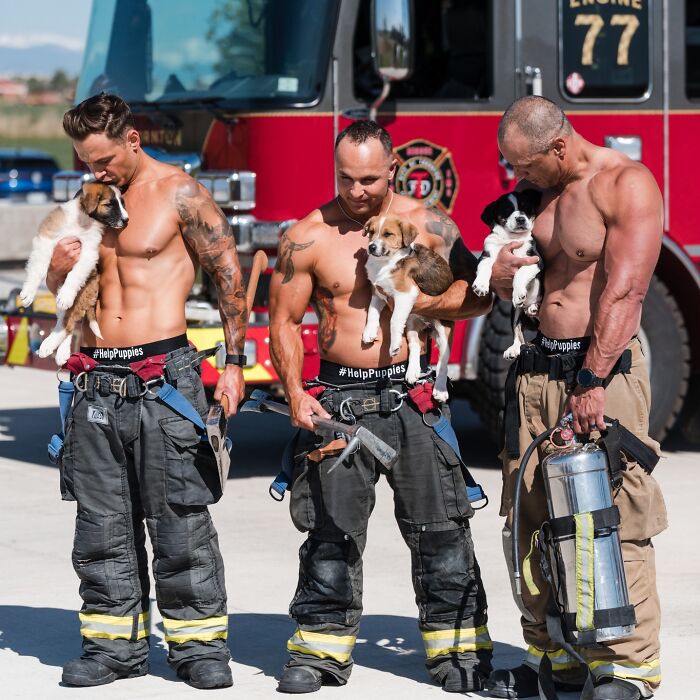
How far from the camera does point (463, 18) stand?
915cm

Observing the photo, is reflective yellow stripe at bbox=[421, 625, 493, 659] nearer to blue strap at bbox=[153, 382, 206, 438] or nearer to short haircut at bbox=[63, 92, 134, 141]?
blue strap at bbox=[153, 382, 206, 438]

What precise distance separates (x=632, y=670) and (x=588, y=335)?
1109 mm

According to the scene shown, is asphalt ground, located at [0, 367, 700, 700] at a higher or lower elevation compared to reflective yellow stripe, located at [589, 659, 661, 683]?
lower

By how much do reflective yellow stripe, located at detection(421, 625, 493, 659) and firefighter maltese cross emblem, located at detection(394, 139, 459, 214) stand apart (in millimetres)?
3768

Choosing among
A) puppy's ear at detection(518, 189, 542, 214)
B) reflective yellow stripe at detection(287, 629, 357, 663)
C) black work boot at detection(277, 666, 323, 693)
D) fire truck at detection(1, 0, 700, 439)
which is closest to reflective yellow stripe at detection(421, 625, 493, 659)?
reflective yellow stripe at detection(287, 629, 357, 663)

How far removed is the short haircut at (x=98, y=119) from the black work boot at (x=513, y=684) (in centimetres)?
229

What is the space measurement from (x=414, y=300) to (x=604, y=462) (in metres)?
0.90

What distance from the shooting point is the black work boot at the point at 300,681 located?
219 inches

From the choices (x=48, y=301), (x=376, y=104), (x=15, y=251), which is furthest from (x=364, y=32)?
(x=15, y=251)

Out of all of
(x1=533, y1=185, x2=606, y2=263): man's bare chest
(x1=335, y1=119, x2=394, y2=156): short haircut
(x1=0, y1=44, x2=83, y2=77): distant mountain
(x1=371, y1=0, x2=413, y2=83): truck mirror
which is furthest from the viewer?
(x1=0, y1=44, x2=83, y2=77): distant mountain

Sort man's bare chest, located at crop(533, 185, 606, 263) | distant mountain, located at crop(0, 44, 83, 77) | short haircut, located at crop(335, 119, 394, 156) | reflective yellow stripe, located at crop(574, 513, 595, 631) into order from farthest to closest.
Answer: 1. distant mountain, located at crop(0, 44, 83, 77)
2. short haircut, located at crop(335, 119, 394, 156)
3. man's bare chest, located at crop(533, 185, 606, 263)
4. reflective yellow stripe, located at crop(574, 513, 595, 631)

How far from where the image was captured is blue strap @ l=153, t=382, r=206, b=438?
5723mm

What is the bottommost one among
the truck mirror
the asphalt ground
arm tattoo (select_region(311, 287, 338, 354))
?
the asphalt ground

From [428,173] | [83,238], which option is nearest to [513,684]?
[83,238]
